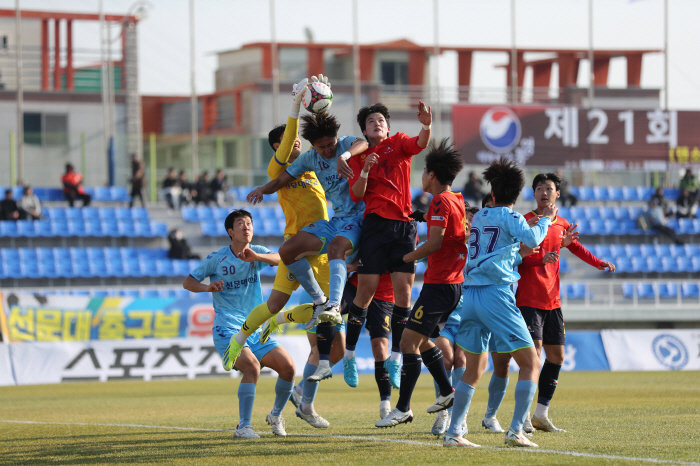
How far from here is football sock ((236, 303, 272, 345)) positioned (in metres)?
7.80

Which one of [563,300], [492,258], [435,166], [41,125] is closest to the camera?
[492,258]

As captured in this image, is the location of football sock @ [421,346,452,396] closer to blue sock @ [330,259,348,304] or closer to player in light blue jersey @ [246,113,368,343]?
blue sock @ [330,259,348,304]

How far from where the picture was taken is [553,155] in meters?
30.0

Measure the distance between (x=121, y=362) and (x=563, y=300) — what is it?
10435 millimetres

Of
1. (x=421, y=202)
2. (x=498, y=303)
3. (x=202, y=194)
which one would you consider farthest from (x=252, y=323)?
(x=202, y=194)

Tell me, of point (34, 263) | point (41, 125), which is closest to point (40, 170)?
point (41, 125)

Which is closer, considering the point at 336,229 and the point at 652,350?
the point at 336,229

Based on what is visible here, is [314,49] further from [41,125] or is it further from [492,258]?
[492,258]

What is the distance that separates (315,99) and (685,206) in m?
23.0

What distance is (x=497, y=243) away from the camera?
6766 millimetres

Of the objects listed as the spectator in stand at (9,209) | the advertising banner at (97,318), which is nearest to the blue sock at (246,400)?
the advertising banner at (97,318)

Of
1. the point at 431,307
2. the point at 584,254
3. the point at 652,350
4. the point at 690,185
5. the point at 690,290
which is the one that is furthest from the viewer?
the point at 690,185

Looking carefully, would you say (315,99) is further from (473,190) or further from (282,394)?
(473,190)

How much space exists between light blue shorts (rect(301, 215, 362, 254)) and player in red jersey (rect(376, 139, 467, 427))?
1.66 feet
